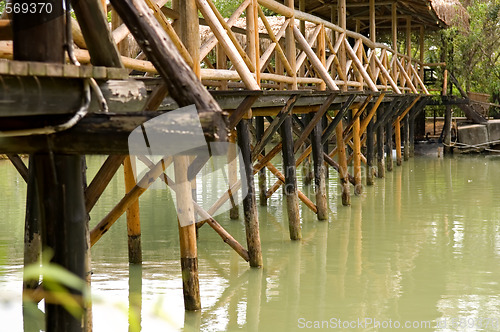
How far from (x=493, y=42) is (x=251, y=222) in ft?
47.3

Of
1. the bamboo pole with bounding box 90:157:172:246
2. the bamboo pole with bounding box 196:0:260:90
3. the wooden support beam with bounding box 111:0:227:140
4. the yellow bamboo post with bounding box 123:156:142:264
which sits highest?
the bamboo pole with bounding box 196:0:260:90

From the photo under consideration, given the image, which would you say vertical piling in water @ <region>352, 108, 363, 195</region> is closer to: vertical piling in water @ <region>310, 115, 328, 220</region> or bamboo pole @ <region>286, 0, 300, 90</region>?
vertical piling in water @ <region>310, 115, 328, 220</region>

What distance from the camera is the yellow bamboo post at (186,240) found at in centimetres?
528

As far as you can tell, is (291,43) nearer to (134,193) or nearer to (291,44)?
(291,44)

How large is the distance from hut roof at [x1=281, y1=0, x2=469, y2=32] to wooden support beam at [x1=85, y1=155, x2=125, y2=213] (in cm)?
882

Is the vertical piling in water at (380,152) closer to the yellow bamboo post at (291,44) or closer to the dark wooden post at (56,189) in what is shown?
the yellow bamboo post at (291,44)

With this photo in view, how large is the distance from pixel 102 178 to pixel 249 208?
186 cm

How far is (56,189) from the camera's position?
3.05 meters

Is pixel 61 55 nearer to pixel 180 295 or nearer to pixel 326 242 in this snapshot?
pixel 180 295

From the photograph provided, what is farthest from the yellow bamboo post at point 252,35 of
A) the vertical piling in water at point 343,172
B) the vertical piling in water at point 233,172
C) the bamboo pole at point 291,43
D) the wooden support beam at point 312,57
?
the vertical piling in water at point 343,172

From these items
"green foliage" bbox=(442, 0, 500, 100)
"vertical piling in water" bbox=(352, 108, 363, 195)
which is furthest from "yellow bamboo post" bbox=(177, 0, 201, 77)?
"green foliage" bbox=(442, 0, 500, 100)

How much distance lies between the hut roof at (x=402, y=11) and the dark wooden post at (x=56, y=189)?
10.6m

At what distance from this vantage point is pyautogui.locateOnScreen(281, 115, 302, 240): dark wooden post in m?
7.86

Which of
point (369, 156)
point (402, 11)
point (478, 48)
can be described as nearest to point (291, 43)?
point (369, 156)
